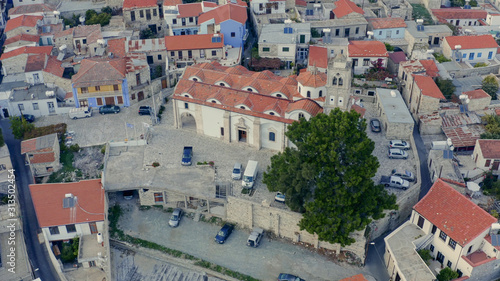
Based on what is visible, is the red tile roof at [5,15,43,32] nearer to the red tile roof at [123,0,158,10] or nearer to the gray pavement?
the red tile roof at [123,0,158,10]

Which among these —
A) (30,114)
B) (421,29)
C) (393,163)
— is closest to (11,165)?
(30,114)

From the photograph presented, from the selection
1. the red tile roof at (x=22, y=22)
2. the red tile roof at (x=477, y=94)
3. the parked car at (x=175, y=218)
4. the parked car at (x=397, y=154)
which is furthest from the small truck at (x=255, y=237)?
the red tile roof at (x=22, y=22)

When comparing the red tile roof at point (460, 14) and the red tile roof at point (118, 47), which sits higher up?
the red tile roof at point (460, 14)

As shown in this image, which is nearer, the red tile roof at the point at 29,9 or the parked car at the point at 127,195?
the parked car at the point at 127,195

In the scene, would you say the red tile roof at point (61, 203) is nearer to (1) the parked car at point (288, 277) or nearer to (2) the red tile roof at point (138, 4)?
(1) the parked car at point (288, 277)

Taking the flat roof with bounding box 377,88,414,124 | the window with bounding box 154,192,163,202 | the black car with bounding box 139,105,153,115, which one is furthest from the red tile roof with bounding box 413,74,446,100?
the black car with bounding box 139,105,153,115

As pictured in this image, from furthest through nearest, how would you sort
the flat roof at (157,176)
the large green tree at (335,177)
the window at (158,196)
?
1. the window at (158,196)
2. the flat roof at (157,176)
3. the large green tree at (335,177)
